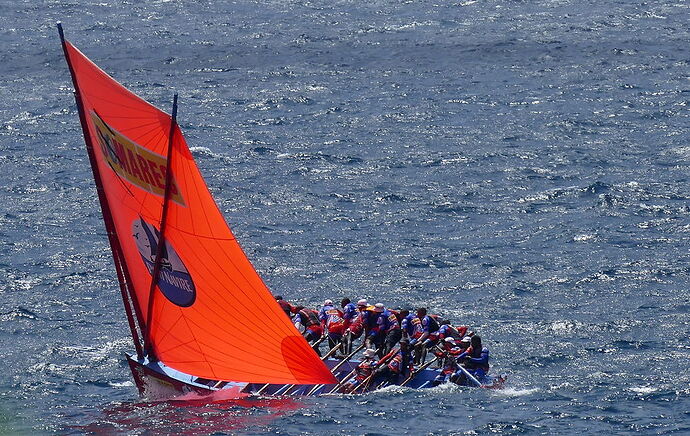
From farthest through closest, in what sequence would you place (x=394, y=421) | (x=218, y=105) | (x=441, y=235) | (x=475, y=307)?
1. (x=218, y=105)
2. (x=441, y=235)
3. (x=475, y=307)
4. (x=394, y=421)

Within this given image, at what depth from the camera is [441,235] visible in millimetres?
68500

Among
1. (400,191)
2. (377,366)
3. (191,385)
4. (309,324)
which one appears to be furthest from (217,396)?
(400,191)

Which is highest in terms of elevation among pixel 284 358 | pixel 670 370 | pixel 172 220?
pixel 172 220

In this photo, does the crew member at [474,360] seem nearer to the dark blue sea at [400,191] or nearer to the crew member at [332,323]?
the dark blue sea at [400,191]

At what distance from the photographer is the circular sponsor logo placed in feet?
144

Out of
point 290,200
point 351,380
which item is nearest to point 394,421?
point 351,380

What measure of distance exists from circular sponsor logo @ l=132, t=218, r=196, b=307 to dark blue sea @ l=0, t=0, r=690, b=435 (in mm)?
4012

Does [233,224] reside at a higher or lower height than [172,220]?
lower

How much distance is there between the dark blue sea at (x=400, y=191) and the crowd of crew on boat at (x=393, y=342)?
0.98 m

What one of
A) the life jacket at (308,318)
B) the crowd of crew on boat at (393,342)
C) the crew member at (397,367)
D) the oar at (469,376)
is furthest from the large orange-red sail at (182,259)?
the life jacket at (308,318)

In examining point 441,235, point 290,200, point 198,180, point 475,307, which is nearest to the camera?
point 198,180

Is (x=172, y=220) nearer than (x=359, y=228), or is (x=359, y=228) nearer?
(x=172, y=220)

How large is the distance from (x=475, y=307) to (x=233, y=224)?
54.9 feet

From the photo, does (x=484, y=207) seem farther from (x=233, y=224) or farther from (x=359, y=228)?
(x=233, y=224)
